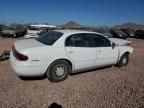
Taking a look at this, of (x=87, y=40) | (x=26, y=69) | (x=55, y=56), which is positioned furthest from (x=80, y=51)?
(x=26, y=69)

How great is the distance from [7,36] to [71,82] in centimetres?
1821

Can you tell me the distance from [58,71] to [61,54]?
0.53 m

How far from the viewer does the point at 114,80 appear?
5.26m

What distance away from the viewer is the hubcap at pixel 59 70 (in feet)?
15.9

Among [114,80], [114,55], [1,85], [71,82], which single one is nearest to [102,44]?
[114,55]

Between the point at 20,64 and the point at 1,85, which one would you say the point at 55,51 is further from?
the point at 1,85

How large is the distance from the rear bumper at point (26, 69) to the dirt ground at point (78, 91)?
350 millimetres

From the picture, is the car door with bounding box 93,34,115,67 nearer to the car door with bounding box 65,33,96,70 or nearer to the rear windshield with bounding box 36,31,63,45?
the car door with bounding box 65,33,96,70

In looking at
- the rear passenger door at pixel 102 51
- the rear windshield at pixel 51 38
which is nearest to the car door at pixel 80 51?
the rear passenger door at pixel 102 51

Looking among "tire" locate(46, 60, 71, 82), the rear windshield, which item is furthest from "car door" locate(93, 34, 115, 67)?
the rear windshield

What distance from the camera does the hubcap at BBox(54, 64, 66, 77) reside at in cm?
484

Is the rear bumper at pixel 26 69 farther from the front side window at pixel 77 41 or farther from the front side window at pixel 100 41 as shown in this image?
the front side window at pixel 100 41

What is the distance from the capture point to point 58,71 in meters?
4.87

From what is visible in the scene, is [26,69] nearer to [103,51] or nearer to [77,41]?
[77,41]
